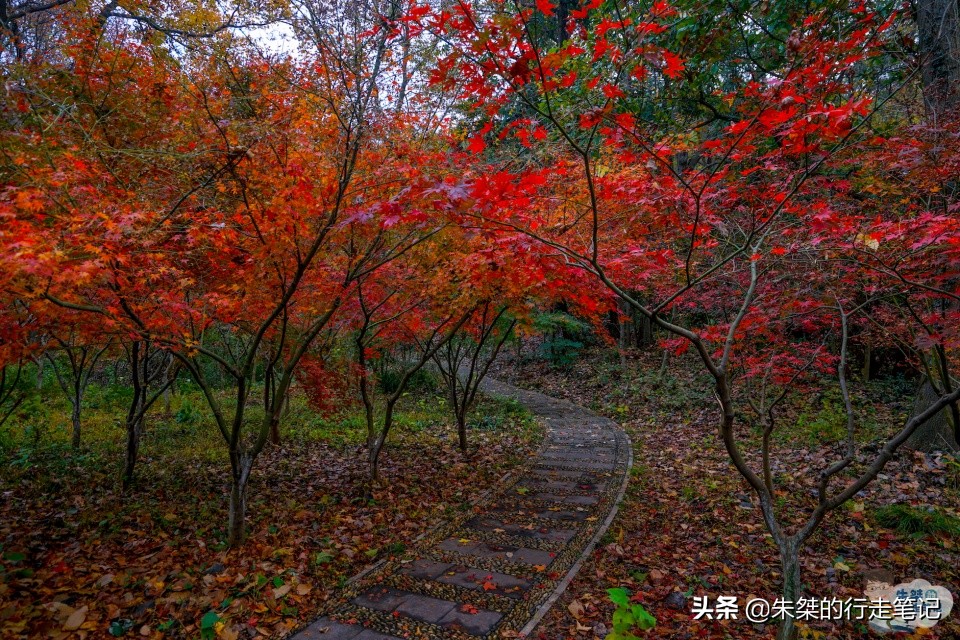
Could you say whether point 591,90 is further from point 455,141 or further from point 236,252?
point 236,252

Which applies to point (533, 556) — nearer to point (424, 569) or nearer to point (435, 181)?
point (424, 569)

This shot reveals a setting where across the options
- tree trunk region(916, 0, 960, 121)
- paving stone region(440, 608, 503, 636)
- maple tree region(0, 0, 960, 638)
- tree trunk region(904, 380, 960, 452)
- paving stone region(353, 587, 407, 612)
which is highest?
tree trunk region(916, 0, 960, 121)

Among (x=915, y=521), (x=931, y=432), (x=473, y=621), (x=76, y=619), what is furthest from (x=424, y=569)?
(x=931, y=432)

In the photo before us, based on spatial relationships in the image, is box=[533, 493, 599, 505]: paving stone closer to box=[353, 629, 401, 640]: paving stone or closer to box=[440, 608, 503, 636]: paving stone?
box=[440, 608, 503, 636]: paving stone

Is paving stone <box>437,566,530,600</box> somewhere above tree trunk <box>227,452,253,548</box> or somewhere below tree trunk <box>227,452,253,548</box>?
below

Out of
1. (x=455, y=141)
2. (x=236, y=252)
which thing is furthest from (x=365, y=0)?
(x=236, y=252)

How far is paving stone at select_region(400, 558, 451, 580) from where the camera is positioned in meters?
4.66

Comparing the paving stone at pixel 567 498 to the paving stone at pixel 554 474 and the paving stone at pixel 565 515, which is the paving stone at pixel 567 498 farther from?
the paving stone at pixel 554 474

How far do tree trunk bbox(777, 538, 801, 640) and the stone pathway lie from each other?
5.55 feet

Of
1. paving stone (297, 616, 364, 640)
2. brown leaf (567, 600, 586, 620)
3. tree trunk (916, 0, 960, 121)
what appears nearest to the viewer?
paving stone (297, 616, 364, 640)

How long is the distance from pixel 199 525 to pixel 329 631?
2929 mm

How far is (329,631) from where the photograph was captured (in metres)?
3.83

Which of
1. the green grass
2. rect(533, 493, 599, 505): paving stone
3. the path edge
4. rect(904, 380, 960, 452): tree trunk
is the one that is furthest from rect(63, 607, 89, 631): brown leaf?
rect(904, 380, 960, 452): tree trunk

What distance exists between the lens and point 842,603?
13.4 feet
